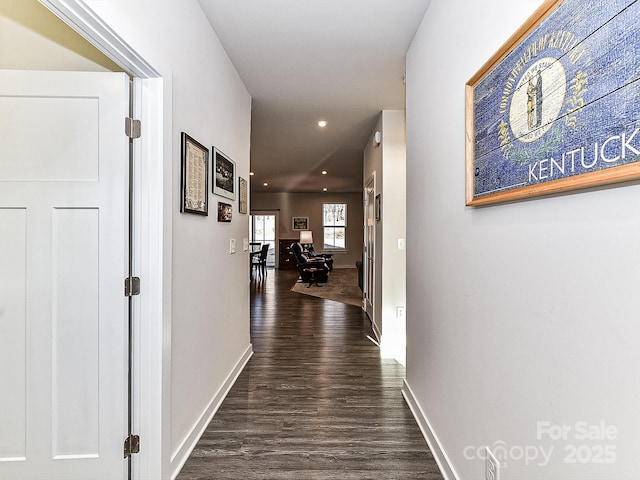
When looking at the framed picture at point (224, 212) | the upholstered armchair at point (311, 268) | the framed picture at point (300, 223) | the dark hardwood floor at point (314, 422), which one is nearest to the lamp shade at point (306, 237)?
the framed picture at point (300, 223)

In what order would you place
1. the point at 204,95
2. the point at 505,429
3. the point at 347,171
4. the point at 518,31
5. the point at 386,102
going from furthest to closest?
the point at 347,171 → the point at 386,102 → the point at 204,95 → the point at 505,429 → the point at 518,31

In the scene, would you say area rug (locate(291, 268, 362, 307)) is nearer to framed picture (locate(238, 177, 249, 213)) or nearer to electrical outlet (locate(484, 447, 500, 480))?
framed picture (locate(238, 177, 249, 213))

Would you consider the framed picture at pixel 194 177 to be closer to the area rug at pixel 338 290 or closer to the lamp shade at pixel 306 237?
the area rug at pixel 338 290

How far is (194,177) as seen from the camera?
1.96 metres

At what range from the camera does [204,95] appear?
2154 mm

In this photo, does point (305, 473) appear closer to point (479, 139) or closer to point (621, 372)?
point (621, 372)

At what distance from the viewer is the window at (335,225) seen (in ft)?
39.5

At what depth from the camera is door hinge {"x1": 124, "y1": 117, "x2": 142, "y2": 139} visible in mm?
1534

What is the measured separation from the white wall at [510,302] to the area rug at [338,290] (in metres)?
4.12

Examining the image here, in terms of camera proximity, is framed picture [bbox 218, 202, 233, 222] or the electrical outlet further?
framed picture [bbox 218, 202, 233, 222]

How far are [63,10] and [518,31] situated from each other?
145cm

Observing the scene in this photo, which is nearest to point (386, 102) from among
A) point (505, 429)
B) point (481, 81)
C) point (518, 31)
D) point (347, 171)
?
point (481, 81)

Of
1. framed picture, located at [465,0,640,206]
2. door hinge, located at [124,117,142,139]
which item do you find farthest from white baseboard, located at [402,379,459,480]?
door hinge, located at [124,117,142,139]

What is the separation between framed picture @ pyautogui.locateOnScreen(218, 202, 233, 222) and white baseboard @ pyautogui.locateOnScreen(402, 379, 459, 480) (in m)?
1.88
